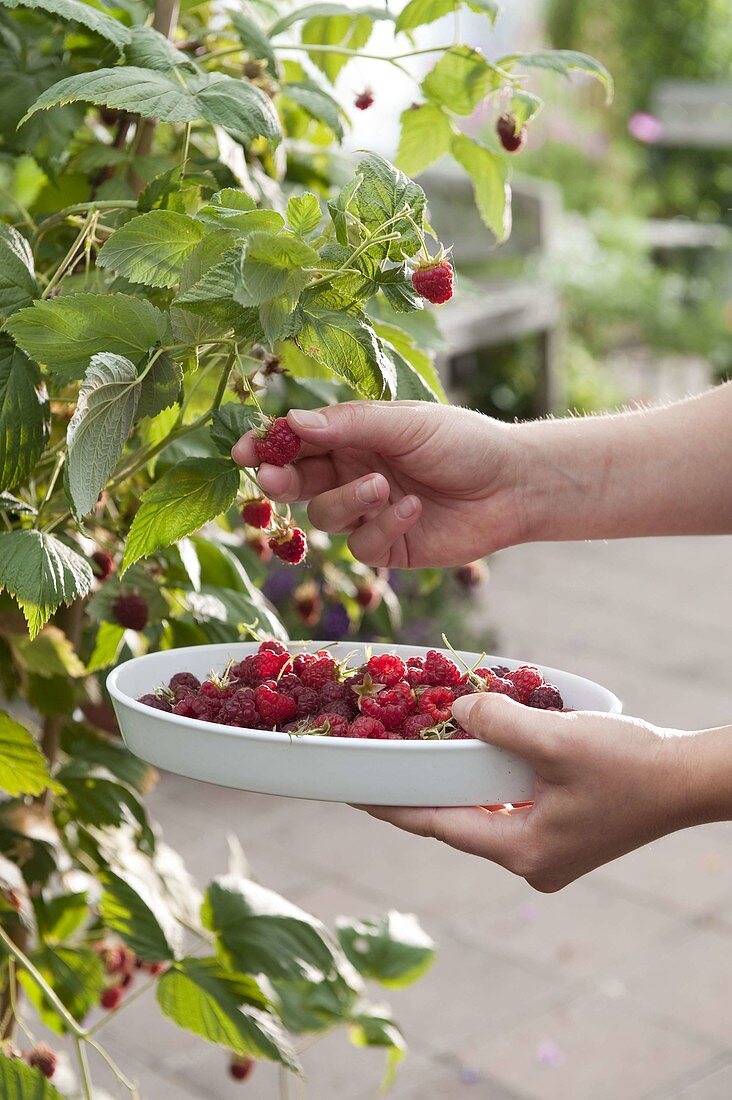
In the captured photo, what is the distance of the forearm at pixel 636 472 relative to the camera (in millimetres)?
1404

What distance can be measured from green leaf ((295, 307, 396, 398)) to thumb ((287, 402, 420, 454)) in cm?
14

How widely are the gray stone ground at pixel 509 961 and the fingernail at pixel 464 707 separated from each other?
1.49 metres

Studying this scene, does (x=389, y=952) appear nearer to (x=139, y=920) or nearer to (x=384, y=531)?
(x=139, y=920)

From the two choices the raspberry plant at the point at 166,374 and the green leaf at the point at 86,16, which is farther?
the green leaf at the point at 86,16

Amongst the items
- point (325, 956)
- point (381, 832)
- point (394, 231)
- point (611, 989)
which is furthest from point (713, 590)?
point (394, 231)

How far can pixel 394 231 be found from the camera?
90 centimetres

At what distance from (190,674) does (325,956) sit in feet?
1.18

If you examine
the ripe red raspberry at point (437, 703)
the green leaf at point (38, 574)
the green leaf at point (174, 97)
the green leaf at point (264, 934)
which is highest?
the green leaf at point (174, 97)

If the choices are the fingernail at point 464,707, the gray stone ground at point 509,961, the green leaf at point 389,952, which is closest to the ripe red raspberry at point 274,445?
the fingernail at point 464,707

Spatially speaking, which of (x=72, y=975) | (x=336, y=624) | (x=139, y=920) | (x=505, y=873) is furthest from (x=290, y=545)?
(x=336, y=624)

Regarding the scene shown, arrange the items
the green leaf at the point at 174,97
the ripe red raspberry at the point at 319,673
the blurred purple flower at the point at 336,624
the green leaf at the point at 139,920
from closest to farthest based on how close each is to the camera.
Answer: the green leaf at the point at 174,97
the ripe red raspberry at the point at 319,673
the green leaf at the point at 139,920
the blurred purple flower at the point at 336,624

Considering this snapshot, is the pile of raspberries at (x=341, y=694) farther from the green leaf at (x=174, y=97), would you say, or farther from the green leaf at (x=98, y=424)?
the green leaf at (x=174, y=97)

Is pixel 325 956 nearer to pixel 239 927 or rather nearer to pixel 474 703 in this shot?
pixel 239 927

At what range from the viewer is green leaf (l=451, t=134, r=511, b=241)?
4.32 feet
